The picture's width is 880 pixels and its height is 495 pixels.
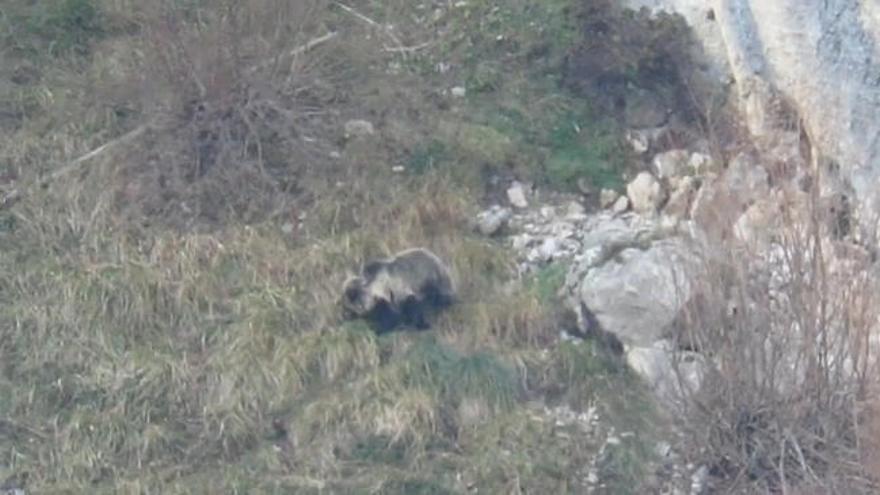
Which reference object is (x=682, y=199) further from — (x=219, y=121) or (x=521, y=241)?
(x=219, y=121)

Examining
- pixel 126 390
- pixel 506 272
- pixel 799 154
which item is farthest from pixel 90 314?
pixel 799 154

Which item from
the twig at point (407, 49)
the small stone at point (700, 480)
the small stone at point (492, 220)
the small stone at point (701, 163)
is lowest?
the small stone at point (700, 480)

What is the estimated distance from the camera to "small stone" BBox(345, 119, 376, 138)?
401 inches

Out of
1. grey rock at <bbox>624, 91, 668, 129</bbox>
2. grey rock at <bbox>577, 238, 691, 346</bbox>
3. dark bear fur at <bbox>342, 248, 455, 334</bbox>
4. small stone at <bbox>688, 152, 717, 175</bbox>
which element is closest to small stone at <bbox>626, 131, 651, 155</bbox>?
grey rock at <bbox>624, 91, 668, 129</bbox>

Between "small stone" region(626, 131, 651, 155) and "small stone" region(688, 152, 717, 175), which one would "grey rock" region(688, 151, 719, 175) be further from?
"small stone" region(626, 131, 651, 155)

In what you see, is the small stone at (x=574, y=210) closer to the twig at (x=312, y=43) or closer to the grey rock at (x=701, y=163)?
the grey rock at (x=701, y=163)

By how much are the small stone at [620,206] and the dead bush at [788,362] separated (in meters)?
1.72

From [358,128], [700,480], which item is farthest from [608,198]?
[700,480]

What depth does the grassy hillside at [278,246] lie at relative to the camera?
8.53 metres

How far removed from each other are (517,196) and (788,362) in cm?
229

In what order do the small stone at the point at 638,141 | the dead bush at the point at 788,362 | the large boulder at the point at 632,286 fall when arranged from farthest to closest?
the small stone at the point at 638,141, the large boulder at the point at 632,286, the dead bush at the point at 788,362

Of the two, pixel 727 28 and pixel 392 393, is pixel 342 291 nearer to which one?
pixel 392 393

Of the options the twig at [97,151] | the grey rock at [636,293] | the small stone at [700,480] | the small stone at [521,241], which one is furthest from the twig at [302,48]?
the small stone at [700,480]

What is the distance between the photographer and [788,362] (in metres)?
7.94
